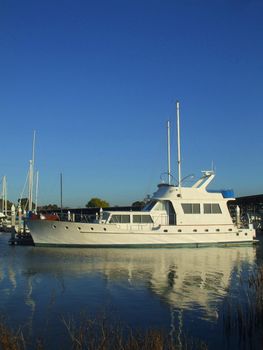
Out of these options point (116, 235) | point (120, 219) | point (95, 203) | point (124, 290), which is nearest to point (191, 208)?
point (120, 219)

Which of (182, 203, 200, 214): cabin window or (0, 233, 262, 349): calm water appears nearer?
(0, 233, 262, 349): calm water

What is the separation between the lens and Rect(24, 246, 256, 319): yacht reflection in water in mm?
16312

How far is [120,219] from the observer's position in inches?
1378

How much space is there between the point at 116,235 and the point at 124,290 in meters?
17.2

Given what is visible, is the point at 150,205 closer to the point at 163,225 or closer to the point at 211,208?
the point at 163,225

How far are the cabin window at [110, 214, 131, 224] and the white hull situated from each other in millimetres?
501

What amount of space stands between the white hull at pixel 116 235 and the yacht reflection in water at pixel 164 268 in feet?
3.78

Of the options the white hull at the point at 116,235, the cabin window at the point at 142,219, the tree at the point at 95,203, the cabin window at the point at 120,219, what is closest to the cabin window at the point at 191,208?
the white hull at the point at 116,235

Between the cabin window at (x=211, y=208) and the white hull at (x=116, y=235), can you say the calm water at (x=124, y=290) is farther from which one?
the cabin window at (x=211, y=208)

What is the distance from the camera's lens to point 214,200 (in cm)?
3669

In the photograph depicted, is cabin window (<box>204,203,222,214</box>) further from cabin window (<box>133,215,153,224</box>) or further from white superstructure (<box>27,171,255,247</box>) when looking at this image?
cabin window (<box>133,215,153,224</box>)

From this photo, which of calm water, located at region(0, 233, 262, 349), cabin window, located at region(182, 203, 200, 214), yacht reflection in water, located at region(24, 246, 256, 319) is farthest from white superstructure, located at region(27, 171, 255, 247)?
calm water, located at region(0, 233, 262, 349)

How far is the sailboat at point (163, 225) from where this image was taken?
1363 inches

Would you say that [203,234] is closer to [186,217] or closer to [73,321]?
[186,217]
